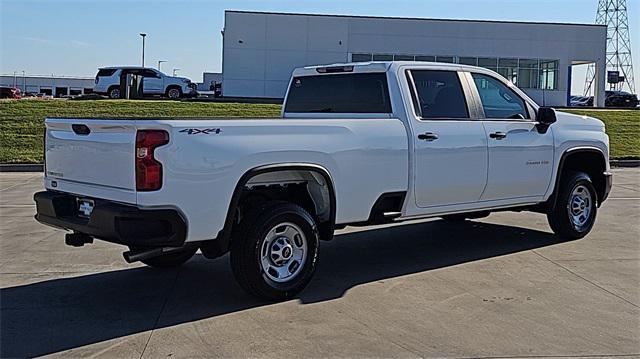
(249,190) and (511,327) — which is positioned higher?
(249,190)

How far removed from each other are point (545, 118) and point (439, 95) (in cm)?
142

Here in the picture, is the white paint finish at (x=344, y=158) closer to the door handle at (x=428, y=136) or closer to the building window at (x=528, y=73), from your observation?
the door handle at (x=428, y=136)

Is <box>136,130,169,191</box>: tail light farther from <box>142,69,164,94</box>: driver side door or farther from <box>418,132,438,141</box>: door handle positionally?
<box>142,69,164,94</box>: driver side door

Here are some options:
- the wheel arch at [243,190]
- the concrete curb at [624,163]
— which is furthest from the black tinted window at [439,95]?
the concrete curb at [624,163]

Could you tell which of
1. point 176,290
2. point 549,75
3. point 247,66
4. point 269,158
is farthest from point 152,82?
point 269,158

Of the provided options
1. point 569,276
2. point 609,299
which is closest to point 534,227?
point 569,276

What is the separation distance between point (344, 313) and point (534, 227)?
188 inches

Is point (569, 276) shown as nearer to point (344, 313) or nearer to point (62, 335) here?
point (344, 313)

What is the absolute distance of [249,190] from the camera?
234 inches

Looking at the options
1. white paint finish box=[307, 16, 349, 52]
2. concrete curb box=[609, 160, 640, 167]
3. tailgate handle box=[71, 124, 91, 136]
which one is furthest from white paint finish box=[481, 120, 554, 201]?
white paint finish box=[307, 16, 349, 52]

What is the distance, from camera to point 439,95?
7.20 m

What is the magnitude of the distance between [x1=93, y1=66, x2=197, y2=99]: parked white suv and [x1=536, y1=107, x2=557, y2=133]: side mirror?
1144 inches

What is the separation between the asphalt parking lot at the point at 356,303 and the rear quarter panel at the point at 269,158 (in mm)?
789

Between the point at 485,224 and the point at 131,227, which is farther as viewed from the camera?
the point at 485,224
